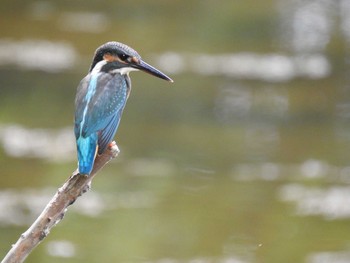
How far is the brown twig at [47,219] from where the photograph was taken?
11.7ft

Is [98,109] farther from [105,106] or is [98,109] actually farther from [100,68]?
[100,68]

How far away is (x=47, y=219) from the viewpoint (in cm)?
361

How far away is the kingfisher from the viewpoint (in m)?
4.20

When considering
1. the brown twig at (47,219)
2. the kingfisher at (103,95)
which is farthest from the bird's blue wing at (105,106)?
the brown twig at (47,219)

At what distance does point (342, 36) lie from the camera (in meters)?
11.4

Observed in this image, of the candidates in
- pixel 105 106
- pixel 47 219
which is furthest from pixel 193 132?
pixel 47 219

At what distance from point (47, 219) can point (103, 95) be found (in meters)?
0.87

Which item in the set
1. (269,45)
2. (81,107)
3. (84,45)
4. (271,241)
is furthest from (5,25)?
(81,107)

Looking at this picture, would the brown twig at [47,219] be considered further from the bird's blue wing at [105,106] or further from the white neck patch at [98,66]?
the white neck patch at [98,66]

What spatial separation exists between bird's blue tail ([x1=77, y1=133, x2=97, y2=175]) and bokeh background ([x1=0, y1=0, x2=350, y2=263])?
2915 millimetres

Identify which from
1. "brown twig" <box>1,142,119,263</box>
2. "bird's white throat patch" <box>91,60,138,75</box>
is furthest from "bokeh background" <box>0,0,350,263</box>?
"brown twig" <box>1,142,119,263</box>

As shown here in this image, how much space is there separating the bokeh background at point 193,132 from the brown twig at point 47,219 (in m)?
3.27

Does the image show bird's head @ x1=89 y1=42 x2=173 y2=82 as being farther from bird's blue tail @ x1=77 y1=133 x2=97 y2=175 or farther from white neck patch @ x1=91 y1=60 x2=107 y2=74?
bird's blue tail @ x1=77 y1=133 x2=97 y2=175

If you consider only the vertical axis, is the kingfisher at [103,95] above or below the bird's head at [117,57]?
below
